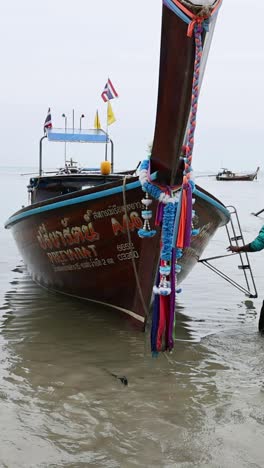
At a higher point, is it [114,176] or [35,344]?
[114,176]

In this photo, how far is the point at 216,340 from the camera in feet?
19.9

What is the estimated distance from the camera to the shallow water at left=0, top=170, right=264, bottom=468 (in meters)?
3.46

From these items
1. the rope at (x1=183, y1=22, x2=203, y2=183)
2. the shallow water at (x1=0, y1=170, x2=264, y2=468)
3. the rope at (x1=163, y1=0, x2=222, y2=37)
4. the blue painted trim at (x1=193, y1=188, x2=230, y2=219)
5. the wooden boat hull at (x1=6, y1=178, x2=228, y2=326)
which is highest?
the rope at (x1=163, y1=0, x2=222, y2=37)

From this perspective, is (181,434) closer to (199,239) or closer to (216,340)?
(216,340)

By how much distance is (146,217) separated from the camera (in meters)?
4.86

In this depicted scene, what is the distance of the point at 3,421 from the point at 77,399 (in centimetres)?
64

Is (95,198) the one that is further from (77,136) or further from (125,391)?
(77,136)

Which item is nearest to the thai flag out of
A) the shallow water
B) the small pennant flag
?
the small pennant flag

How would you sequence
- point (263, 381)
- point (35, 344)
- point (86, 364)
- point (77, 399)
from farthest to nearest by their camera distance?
1. point (35, 344)
2. point (86, 364)
3. point (263, 381)
4. point (77, 399)

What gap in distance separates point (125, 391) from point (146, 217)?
154 centimetres

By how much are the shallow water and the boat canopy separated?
3715 mm

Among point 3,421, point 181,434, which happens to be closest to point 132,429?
point 181,434

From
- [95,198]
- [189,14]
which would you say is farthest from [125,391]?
[189,14]

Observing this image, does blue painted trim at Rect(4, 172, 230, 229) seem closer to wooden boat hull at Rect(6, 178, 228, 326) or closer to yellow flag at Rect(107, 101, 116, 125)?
wooden boat hull at Rect(6, 178, 228, 326)
